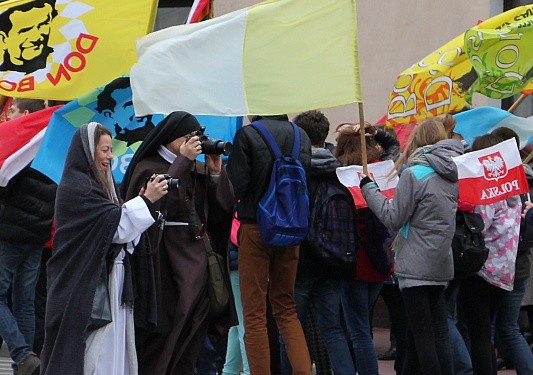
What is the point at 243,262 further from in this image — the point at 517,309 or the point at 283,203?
the point at 517,309

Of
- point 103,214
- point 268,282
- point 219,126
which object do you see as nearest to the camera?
point 103,214

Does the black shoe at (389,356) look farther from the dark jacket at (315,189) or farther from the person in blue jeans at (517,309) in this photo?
the dark jacket at (315,189)

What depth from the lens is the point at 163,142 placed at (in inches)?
309

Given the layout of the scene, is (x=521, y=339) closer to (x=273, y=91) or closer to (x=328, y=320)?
(x=328, y=320)

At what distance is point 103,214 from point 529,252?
3.61 metres

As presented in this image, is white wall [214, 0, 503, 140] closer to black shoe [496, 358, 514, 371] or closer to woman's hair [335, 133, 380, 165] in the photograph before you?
black shoe [496, 358, 514, 371]

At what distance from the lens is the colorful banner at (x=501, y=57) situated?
924cm

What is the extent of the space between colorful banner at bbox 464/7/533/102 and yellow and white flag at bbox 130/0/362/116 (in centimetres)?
132

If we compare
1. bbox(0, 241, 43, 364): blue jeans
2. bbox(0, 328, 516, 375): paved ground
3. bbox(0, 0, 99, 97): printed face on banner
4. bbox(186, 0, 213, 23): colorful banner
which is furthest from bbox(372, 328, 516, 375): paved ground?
bbox(0, 0, 99, 97): printed face on banner

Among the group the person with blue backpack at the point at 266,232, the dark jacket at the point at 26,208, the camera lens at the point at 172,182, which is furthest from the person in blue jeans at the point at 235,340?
the camera lens at the point at 172,182

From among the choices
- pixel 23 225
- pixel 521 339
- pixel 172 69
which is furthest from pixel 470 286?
pixel 23 225

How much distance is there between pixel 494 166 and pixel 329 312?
146 centimetres

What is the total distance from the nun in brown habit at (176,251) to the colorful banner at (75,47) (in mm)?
1621

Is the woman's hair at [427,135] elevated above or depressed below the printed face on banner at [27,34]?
below
